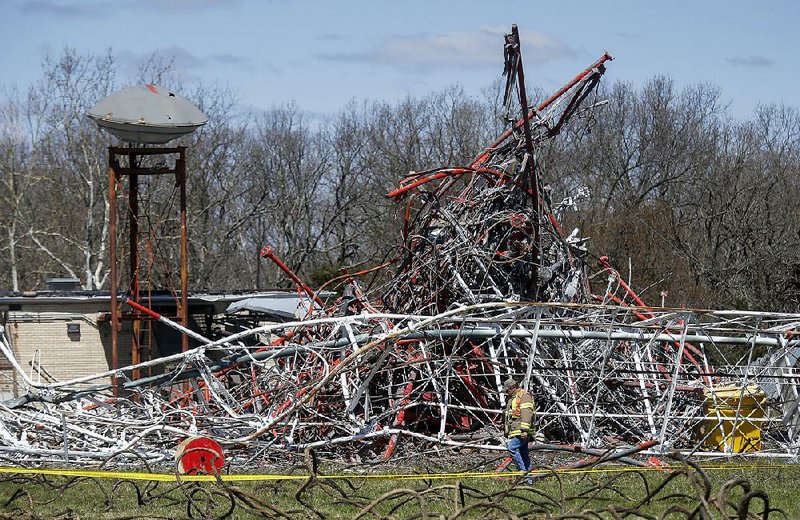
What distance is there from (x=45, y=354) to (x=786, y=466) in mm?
17020

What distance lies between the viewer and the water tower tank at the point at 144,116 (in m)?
20.6

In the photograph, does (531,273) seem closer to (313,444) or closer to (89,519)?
(313,444)

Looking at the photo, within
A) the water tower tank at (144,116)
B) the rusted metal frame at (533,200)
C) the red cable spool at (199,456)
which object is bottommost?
the red cable spool at (199,456)

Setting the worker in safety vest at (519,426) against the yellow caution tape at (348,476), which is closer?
the yellow caution tape at (348,476)

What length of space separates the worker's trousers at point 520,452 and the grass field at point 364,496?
229 mm

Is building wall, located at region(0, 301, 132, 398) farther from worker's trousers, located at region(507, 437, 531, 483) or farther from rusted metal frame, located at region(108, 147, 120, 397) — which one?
worker's trousers, located at region(507, 437, 531, 483)

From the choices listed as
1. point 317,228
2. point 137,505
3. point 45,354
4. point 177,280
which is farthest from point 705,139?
point 137,505

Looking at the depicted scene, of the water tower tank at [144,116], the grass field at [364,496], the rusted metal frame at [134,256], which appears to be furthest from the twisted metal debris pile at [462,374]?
the water tower tank at [144,116]

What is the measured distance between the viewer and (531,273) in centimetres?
1661

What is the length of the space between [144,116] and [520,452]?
11259 mm

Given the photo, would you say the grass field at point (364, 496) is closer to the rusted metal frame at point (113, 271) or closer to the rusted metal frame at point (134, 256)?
the rusted metal frame at point (113, 271)

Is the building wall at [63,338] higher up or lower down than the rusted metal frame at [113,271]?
lower down

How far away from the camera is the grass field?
33.1ft

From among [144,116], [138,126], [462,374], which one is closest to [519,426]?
[462,374]
